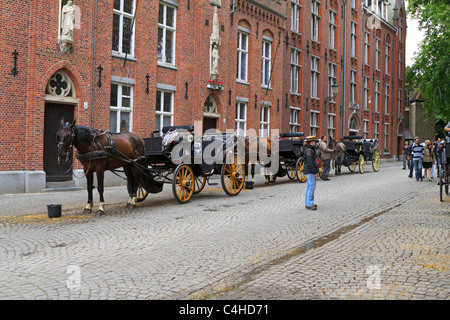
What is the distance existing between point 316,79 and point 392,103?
633 inches

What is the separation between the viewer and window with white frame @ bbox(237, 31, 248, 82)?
20.9 m

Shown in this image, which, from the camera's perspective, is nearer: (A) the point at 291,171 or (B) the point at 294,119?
(A) the point at 291,171

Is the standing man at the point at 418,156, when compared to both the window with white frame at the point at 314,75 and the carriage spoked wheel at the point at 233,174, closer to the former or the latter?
the carriage spoked wheel at the point at 233,174

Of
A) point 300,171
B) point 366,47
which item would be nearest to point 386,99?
point 366,47

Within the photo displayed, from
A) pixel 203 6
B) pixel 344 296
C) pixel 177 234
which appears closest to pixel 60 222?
pixel 177 234

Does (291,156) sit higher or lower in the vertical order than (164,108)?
lower

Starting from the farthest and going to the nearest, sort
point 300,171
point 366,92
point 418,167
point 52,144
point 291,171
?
point 366,92 → point 418,167 → point 291,171 → point 300,171 → point 52,144

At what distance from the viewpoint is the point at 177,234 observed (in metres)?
6.68

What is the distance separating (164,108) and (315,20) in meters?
16.3

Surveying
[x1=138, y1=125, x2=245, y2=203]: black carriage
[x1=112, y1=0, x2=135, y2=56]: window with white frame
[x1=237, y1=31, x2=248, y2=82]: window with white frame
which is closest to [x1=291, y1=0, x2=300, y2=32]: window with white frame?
[x1=237, y1=31, x2=248, y2=82]: window with white frame

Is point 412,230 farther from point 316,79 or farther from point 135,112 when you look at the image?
point 316,79

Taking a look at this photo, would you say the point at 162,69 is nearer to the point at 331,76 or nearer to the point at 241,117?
the point at 241,117

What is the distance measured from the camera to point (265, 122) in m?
22.9

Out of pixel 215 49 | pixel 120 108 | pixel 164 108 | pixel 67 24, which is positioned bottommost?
pixel 120 108
